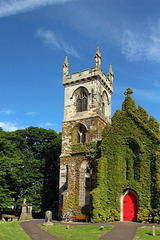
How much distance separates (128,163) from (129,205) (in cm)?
380

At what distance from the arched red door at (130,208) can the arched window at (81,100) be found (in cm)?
1481

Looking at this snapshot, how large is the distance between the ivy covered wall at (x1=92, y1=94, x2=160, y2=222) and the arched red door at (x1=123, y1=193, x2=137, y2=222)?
68 centimetres

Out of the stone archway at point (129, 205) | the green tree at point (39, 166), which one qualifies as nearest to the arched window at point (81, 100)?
the green tree at point (39, 166)

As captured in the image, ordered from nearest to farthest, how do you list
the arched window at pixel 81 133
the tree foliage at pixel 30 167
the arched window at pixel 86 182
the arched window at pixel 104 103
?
the arched window at pixel 86 182 → the arched window at pixel 81 133 → the tree foliage at pixel 30 167 → the arched window at pixel 104 103

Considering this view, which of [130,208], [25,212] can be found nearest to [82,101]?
[25,212]

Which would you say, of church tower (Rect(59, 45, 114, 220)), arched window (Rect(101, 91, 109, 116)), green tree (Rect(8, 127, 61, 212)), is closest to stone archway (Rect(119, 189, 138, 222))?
church tower (Rect(59, 45, 114, 220))

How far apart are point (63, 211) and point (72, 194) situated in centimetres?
199

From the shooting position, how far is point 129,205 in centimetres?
2319

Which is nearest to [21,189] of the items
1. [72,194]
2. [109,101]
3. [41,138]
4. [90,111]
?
[41,138]

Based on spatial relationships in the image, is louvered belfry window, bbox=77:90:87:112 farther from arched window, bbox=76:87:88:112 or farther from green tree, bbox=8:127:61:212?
green tree, bbox=8:127:61:212

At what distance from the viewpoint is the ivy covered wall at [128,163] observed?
22453 mm

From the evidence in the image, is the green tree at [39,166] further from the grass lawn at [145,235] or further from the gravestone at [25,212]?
the grass lawn at [145,235]

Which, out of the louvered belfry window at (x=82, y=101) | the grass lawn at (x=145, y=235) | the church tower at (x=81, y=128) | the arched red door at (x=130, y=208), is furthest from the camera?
the louvered belfry window at (x=82, y=101)

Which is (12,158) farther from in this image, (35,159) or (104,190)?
(104,190)
